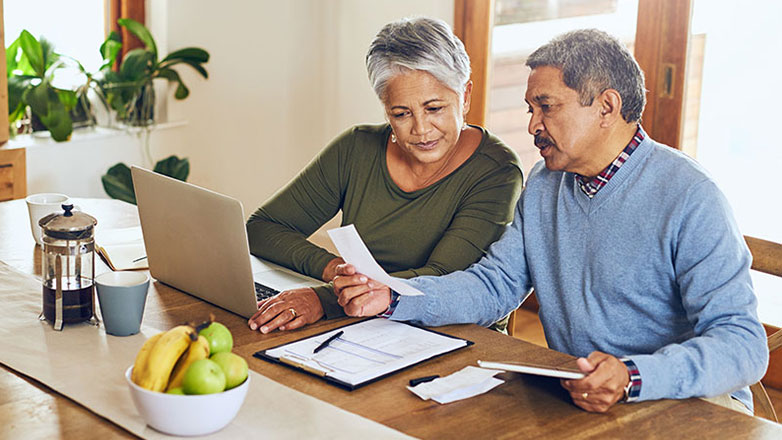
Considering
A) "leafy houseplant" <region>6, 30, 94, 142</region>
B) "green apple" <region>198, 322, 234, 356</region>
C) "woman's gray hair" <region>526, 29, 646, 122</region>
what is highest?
"woman's gray hair" <region>526, 29, 646, 122</region>

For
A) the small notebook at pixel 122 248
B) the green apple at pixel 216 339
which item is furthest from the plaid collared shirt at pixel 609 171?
the small notebook at pixel 122 248

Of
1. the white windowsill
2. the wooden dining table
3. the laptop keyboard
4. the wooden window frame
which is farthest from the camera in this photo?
the white windowsill

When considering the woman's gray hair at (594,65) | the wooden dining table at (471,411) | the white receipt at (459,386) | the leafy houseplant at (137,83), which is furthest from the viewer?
the leafy houseplant at (137,83)

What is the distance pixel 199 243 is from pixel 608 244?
78cm

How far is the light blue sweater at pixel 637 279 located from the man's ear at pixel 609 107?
0.08 metres

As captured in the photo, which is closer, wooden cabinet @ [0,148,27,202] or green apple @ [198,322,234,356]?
green apple @ [198,322,234,356]

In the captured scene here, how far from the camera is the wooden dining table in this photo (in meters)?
1.28

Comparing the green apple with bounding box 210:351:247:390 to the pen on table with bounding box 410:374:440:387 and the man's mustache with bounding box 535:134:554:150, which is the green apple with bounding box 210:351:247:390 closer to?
the pen on table with bounding box 410:374:440:387

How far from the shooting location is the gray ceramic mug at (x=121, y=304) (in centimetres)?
158

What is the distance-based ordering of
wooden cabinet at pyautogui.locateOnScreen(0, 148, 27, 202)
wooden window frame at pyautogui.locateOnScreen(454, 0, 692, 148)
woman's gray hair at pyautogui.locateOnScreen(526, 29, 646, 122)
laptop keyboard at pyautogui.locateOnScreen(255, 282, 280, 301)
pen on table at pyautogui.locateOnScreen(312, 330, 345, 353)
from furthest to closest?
wooden cabinet at pyautogui.locateOnScreen(0, 148, 27, 202) → wooden window frame at pyautogui.locateOnScreen(454, 0, 692, 148) → laptop keyboard at pyautogui.locateOnScreen(255, 282, 280, 301) → woman's gray hair at pyautogui.locateOnScreen(526, 29, 646, 122) → pen on table at pyautogui.locateOnScreen(312, 330, 345, 353)

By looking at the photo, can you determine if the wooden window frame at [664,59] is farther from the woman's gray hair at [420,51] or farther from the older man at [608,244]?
the older man at [608,244]

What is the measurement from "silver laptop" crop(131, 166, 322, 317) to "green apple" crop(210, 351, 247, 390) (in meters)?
0.47

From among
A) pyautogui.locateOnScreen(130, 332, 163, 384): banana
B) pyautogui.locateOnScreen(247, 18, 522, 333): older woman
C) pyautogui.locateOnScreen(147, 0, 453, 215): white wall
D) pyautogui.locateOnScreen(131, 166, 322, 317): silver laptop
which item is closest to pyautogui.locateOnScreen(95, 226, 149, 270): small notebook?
pyautogui.locateOnScreen(131, 166, 322, 317): silver laptop

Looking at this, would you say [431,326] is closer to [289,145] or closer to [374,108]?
[374,108]
